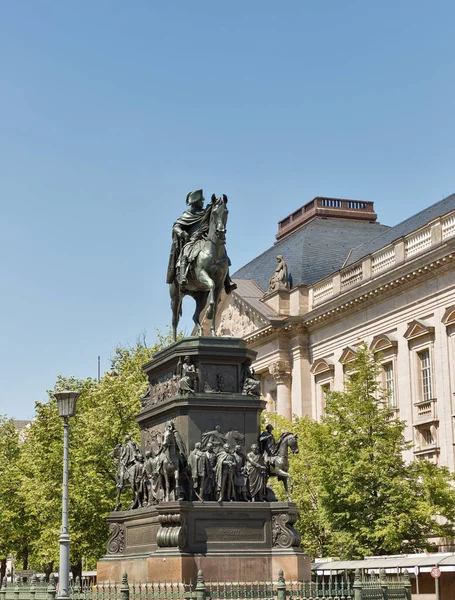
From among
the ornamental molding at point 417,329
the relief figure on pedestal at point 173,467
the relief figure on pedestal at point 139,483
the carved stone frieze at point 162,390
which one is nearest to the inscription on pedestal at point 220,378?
the carved stone frieze at point 162,390

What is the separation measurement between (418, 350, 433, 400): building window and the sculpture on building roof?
17.5m

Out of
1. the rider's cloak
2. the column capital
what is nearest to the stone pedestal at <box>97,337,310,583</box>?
the rider's cloak

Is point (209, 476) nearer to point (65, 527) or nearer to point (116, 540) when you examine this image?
point (116, 540)

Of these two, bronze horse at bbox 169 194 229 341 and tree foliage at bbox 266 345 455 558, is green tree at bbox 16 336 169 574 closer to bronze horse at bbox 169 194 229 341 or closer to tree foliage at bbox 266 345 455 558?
tree foliage at bbox 266 345 455 558

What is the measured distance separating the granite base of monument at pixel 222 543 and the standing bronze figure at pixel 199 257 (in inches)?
145

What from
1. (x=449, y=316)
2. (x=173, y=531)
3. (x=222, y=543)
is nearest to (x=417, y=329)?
(x=449, y=316)

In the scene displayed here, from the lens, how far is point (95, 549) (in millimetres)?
43844

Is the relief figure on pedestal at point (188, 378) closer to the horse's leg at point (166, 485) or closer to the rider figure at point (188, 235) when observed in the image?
the horse's leg at point (166, 485)

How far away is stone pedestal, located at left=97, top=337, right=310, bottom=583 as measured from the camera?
1833 cm

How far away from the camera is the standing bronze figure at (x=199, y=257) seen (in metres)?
20.9

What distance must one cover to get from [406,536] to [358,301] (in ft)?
71.3

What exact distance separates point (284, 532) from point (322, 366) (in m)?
46.7

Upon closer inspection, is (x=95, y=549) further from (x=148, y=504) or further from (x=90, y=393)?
(x=148, y=504)

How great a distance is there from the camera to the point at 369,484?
40406 millimetres
